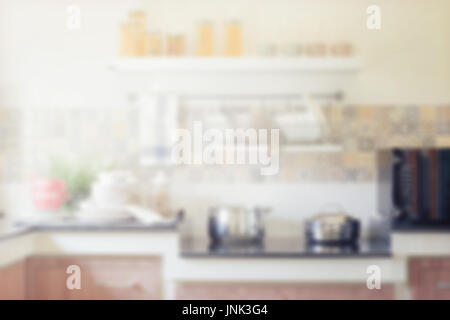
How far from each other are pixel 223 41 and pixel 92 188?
1055 millimetres

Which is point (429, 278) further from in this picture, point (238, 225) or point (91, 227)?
point (91, 227)

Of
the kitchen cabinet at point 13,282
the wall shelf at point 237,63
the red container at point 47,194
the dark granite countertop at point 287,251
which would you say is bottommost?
the kitchen cabinet at point 13,282

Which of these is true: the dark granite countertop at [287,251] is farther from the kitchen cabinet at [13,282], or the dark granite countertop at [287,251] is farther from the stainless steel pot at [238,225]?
the kitchen cabinet at [13,282]

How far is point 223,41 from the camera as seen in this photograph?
3080 mm

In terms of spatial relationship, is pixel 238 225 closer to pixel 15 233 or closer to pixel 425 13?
pixel 15 233

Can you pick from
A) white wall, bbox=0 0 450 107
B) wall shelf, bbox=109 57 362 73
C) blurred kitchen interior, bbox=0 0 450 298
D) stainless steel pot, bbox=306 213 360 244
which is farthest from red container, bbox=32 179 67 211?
stainless steel pot, bbox=306 213 360 244

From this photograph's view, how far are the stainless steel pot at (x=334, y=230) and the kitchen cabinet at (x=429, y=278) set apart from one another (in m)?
0.28

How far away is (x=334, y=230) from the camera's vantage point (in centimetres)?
257

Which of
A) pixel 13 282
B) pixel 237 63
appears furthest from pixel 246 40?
pixel 13 282

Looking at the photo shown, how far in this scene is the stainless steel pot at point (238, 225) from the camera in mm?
2570

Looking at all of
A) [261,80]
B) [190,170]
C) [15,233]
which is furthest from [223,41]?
[15,233]

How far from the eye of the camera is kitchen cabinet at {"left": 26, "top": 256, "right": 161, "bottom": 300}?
2.47m

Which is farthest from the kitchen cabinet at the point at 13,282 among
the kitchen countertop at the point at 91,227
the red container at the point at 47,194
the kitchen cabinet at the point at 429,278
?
the kitchen cabinet at the point at 429,278

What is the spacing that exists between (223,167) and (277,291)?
33.5 inches
